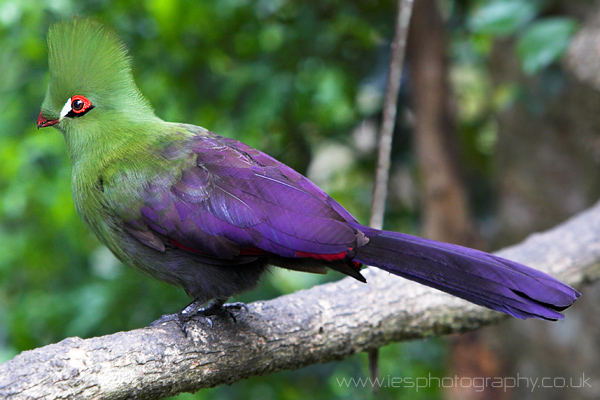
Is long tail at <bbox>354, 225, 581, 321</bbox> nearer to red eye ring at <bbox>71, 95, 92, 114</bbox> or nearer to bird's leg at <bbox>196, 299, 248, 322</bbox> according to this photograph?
bird's leg at <bbox>196, 299, 248, 322</bbox>

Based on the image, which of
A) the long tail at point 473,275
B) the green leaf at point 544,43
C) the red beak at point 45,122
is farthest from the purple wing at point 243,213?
the green leaf at point 544,43

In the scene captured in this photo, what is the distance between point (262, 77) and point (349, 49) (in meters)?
0.73

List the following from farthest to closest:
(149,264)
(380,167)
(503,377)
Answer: (503,377) → (380,167) → (149,264)

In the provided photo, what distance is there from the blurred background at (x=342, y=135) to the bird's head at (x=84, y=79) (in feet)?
2.76

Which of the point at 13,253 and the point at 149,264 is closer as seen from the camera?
the point at 149,264

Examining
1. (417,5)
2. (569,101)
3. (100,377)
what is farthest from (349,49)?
(100,377)

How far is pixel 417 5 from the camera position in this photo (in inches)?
145

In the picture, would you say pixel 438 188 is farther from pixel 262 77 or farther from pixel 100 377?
pixel 100 377

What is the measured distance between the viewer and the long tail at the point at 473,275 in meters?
1.63

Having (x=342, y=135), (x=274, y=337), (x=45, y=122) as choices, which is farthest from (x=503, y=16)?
(x=45, y=122)

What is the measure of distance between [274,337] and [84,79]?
1.12m

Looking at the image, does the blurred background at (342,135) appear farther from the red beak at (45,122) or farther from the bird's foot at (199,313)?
the bird's foot at (199,313)

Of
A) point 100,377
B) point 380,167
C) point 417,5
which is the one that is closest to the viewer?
point 100,377

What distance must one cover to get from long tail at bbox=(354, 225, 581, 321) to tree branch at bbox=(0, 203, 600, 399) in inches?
20.8
